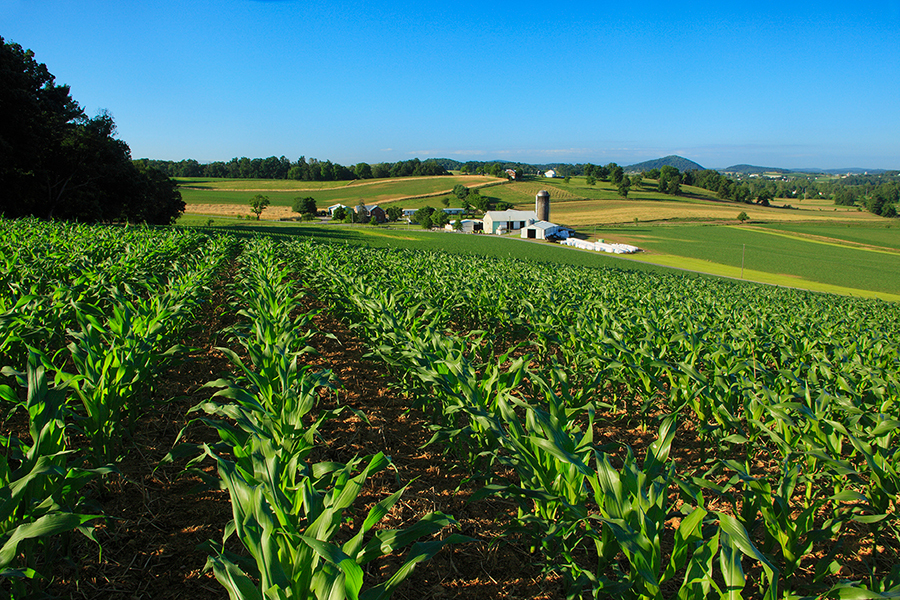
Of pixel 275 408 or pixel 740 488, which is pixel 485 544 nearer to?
pixel 275 408

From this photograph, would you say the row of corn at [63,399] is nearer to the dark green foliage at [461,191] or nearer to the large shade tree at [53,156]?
the large shade tree at [53,156]

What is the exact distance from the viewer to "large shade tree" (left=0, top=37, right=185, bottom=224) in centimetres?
2600

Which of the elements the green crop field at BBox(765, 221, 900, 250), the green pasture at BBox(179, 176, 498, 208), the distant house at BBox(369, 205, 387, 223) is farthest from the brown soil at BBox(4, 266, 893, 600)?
the green pasture at BBox(179, 176, 498, 208)

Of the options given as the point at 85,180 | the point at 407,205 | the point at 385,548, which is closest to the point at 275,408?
the point at 385,548

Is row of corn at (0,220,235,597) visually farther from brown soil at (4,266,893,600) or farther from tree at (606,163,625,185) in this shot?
tree at (606,163,625,185)

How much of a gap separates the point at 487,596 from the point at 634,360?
10.5ft

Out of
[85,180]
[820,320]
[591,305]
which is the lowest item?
[820,320]

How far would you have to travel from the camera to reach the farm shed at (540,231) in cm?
6844

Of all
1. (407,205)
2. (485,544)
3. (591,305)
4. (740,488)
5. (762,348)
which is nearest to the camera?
(485,544)

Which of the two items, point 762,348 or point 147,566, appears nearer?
point 147,566

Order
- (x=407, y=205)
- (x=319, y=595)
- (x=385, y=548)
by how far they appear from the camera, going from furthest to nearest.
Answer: (x=407, y=205), (x=385, y=548), (x=319, y=595)

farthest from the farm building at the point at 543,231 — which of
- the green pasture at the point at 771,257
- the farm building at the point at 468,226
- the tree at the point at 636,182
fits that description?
the tree at the point at 636,182

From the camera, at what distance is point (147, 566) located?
2490 millimetres

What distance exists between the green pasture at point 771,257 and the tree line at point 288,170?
8819 cm
